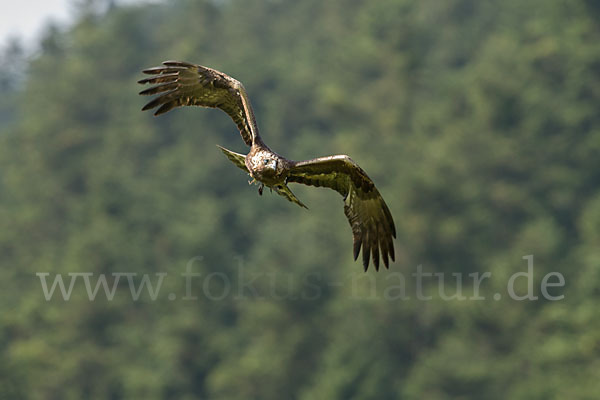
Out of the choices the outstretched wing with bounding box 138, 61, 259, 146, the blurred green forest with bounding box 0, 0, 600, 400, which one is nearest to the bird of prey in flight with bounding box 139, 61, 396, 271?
the outstretched wing with bounding box 138, 61, 259, 146

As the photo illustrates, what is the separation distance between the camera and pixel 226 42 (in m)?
94.1

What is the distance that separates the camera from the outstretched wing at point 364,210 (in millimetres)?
14562

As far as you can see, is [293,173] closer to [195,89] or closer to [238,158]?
[238,158]

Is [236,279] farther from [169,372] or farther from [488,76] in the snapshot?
[488,76]

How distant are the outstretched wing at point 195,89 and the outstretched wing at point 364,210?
1349 millimetres

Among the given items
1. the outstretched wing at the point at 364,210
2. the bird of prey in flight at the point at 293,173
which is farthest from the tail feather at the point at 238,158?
the outstretched wing at the point at 364,210

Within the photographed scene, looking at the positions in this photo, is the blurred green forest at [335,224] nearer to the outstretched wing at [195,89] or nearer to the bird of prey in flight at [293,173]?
the bird of prey in flight at [293,173]

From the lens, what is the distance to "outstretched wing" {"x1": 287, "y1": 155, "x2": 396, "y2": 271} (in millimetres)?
14562

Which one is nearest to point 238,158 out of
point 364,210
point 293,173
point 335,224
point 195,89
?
point 293,173

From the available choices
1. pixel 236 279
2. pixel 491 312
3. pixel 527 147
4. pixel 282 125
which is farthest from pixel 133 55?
pixel 491 312

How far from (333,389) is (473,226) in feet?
45.3

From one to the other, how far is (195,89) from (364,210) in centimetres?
288

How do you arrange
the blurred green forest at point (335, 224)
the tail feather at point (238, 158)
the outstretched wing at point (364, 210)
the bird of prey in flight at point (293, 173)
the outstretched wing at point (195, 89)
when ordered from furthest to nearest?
the blurred green forest at point (335, 224)
the outstretched wing at point (195, 89)
the outstretched wing at point (364, 210)
the bird of prey in flight at point (293, 173)
the tail feather at point (238, 158)

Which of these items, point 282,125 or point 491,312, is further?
point 282,125
